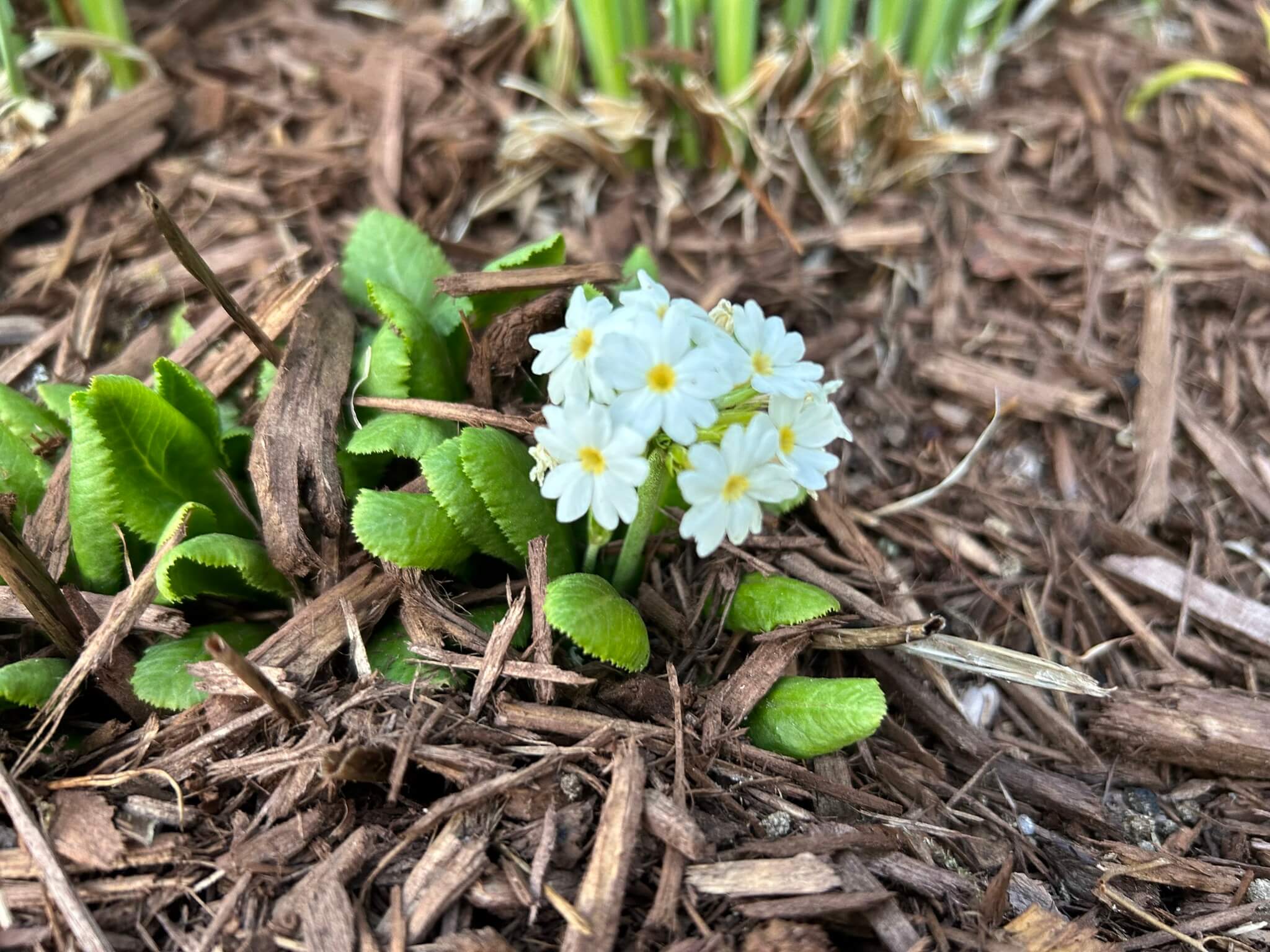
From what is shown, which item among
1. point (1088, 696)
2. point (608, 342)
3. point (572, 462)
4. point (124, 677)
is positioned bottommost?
point (1088, 696)

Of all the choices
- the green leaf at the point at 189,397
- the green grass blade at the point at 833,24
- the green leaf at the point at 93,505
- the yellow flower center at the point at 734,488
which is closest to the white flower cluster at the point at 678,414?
the yellow flower center at the point at 734,488

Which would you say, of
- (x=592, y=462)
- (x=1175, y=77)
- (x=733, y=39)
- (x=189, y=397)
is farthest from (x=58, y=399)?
(x=1175, y=77)

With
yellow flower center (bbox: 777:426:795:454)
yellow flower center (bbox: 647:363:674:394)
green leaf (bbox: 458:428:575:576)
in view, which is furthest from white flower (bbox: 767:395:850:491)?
green leaf (bbox: 458:428:575:576)

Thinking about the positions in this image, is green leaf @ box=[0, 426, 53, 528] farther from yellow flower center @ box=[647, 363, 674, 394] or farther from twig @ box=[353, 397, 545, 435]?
yellow flower center @ box=[647, 363, 674, 394]

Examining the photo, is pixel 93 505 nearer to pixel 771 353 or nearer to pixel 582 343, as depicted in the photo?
pixel 582 343

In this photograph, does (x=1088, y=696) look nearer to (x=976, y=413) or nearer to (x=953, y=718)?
(x=953, y=718)

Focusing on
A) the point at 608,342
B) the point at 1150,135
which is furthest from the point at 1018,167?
the point at 608,342

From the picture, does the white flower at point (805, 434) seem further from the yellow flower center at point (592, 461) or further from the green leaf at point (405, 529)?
the green leaf at point (405, 529)
